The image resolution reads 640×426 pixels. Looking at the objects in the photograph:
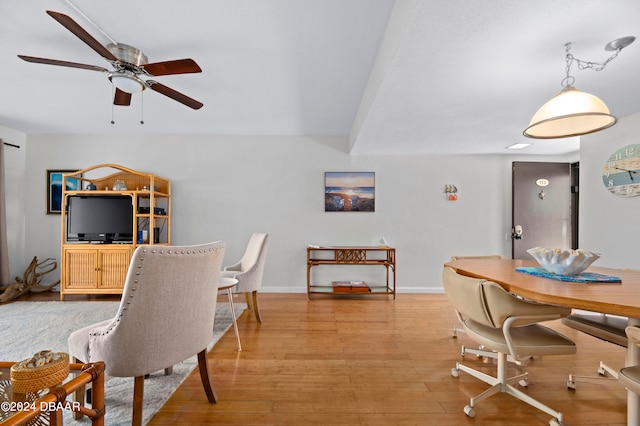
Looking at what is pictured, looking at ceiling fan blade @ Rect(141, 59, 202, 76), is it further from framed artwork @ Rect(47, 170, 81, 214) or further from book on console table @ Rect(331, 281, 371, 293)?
framed artwork @ Rect(47, 170, 81, 214)

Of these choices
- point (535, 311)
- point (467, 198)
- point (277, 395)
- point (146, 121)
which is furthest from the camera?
point (467, 198)

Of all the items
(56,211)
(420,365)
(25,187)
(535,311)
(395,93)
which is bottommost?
(420,365)

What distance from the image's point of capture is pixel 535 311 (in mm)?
1432

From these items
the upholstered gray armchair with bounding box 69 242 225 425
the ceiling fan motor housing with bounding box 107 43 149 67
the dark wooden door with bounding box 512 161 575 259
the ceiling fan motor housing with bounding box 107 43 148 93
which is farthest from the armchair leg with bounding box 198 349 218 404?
the dark wooden door with bounding box 512 161 575 259

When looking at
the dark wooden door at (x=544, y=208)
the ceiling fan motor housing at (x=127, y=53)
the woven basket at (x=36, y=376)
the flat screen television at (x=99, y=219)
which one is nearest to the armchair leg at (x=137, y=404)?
the woven basket at (x=36, y=376)

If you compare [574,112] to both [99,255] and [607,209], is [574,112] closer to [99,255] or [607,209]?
[607,209]

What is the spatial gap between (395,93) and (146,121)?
3.36 meters

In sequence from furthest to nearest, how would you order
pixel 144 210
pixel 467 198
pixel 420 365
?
pixel 467 198, pixel 144 210, pixel 420 365

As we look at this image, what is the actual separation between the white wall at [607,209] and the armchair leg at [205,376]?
399cm

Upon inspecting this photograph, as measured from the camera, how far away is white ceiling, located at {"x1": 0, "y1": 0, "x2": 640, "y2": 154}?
1479 mm

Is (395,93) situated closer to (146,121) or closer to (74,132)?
(146,121)

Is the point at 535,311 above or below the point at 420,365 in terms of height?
above

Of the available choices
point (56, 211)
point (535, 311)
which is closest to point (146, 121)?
point (56, 211)

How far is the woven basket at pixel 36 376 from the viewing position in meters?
0.81
